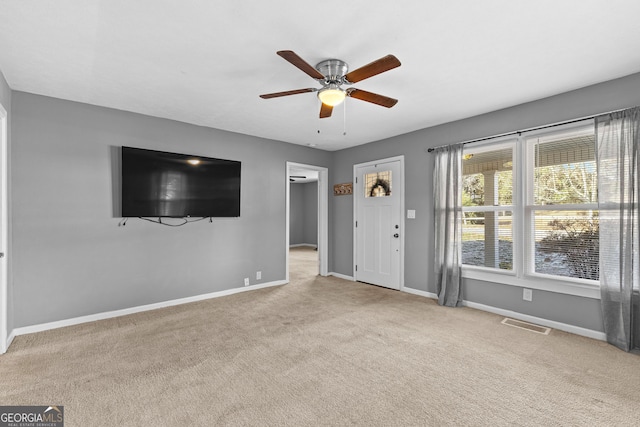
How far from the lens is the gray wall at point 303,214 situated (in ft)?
35.8

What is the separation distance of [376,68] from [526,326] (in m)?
3.15

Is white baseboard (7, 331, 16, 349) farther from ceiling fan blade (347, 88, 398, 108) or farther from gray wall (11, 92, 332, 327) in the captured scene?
ceiling fan blade (347, 88, 398, 108)

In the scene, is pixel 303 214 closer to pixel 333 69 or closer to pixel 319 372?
pixel 333 69

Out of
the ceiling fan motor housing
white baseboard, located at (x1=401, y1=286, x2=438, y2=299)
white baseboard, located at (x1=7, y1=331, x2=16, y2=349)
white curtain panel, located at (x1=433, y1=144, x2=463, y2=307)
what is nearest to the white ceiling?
the ceiling fan motor housing

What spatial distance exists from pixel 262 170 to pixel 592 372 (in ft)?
14.7

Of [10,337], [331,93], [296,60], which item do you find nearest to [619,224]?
[331,93]

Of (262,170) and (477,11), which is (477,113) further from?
(262,170)

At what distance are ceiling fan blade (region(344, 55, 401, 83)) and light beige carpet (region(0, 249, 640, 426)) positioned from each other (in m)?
2.26

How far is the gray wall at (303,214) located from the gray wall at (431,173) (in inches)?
192

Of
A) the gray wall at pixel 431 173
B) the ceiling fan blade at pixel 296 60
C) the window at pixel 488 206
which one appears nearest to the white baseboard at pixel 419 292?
the gray wall at pixel 431 173

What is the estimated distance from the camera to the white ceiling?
1936mm

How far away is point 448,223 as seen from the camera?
4.11m

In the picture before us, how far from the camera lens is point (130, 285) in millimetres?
3750

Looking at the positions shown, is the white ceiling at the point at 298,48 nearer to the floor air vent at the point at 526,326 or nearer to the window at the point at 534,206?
the window at the point at 534,206
